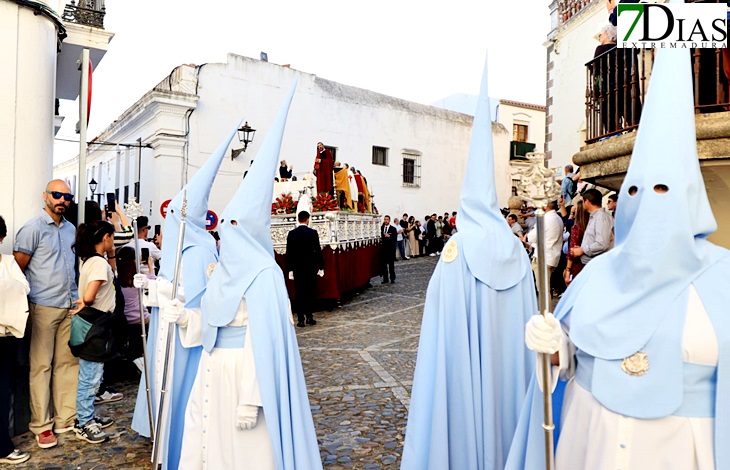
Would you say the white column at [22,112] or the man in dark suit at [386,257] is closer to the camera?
the white column at [22,112]

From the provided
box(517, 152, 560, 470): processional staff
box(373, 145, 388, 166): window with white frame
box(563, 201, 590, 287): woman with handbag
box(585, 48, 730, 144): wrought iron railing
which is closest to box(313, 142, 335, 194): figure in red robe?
box(563, 201, 590, 287): woman with handbag

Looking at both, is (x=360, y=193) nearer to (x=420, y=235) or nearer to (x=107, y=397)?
(x=420, y=235)

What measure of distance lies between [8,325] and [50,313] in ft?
1.83

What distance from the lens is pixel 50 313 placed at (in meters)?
4.75

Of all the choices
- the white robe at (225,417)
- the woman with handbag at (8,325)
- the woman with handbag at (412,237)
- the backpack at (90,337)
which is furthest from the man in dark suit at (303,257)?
the woman with handbag at (412,237)

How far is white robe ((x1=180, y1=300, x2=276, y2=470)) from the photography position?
3168mm

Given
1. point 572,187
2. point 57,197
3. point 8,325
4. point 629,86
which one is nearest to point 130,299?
point 57,197

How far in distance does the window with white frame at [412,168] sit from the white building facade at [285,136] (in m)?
0.05

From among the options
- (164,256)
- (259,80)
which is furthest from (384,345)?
(259,80)

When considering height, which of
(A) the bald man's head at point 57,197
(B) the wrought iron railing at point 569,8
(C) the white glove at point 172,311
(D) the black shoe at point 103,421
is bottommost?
(D) the black shoe at point 103,421

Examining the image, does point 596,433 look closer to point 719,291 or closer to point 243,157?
point 719,291

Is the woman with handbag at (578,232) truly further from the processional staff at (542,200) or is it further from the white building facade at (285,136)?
the white building facade at (285,136)

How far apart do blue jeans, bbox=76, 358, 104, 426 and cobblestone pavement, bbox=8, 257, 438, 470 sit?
226mm

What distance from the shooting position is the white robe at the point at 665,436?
2004 mm
